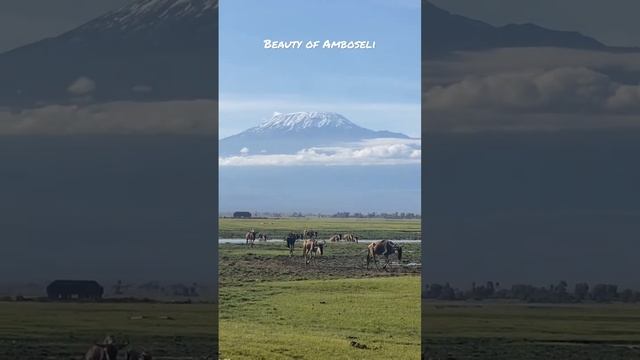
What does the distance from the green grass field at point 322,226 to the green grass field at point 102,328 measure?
40.4ft

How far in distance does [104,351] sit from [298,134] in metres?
21.4

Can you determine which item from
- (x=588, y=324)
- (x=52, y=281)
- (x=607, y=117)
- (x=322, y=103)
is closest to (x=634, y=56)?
(x=607, y=117)

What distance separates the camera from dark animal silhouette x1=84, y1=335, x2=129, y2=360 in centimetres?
3125

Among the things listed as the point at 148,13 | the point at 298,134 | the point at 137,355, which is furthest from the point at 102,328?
the point at 298,134

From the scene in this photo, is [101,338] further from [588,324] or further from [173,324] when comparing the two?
[588,324]

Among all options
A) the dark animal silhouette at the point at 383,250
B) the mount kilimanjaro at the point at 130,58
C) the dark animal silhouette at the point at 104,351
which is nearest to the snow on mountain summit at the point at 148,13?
the mount kilimanjaro at the point at 130,58

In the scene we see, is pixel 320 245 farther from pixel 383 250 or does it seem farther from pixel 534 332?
pixel 534 332

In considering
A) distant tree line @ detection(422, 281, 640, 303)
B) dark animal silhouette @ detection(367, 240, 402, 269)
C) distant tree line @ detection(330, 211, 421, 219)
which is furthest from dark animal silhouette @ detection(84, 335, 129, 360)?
distant tree line @ detection(330, 211, 421, 219)

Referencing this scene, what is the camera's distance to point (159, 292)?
1410 inches

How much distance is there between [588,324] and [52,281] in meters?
16.5

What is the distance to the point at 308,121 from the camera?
49969 mm

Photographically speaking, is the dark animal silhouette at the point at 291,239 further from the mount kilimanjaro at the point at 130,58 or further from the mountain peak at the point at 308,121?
the mount kilimanjaro at the point at 130,58
